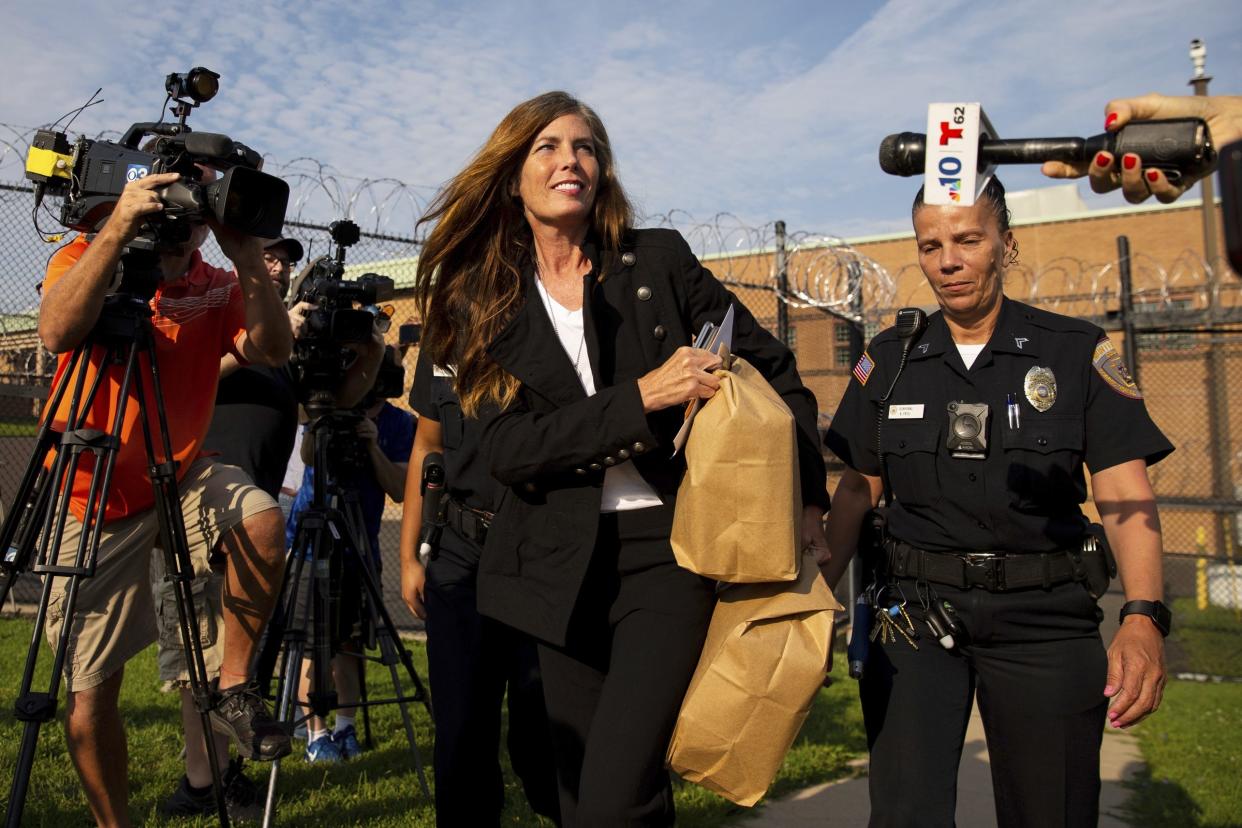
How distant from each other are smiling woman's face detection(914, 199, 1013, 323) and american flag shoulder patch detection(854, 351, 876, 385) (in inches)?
12.1

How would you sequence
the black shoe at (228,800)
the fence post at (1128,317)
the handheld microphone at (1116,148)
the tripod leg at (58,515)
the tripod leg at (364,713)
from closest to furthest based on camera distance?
the handheld microphone at (1116,148), the tripod leg at (58,515), the black shoe at (228,800), the tripod leg at (364,713), the fence post at (1128,317)

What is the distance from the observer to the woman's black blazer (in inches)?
102

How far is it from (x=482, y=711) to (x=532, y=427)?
3.75 feet

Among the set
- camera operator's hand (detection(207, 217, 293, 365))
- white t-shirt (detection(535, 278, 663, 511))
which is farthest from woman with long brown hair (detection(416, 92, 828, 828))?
camera operator's hand (detection(207, 217, 293, 365))

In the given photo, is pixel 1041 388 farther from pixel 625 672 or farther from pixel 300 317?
pixel 300 317

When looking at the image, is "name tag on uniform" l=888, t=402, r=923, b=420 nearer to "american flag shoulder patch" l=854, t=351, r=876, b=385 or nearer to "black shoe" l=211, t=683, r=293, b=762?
"american flag shoulder patch" l=854, t=351, r=876, b=385

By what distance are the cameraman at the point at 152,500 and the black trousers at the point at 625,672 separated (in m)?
0.99

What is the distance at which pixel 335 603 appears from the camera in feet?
14.4

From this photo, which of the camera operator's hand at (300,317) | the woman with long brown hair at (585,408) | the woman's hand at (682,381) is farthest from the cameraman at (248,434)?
the woman's hand at (682,381)

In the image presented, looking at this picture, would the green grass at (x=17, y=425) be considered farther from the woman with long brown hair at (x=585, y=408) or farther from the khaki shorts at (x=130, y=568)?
the woman with long brown hair at (x=585, y=408)

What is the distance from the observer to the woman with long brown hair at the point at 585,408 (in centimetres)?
248

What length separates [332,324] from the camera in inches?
171

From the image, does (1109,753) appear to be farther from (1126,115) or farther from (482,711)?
(1126,115)

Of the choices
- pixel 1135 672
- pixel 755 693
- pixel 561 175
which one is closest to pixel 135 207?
pixel 561 175
